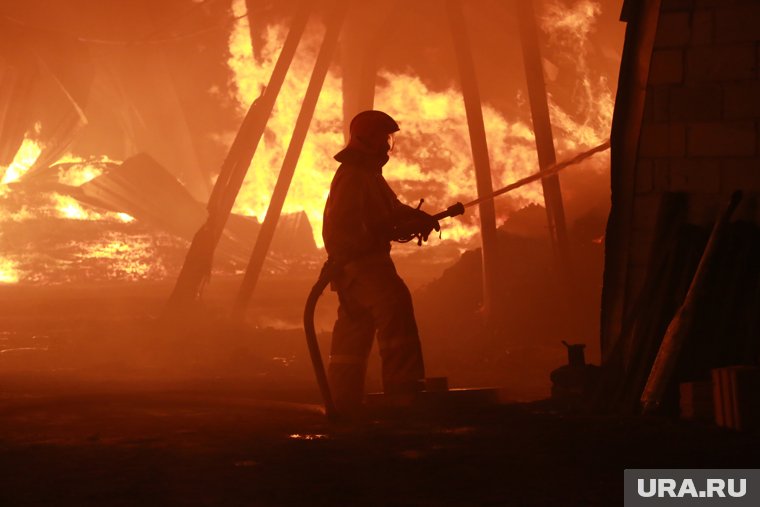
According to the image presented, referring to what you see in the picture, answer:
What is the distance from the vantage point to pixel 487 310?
1290 centimetres

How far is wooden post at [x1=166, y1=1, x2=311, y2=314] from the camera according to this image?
44.1 feet

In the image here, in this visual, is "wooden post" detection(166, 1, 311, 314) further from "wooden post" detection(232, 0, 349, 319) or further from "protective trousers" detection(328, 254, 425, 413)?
"protective trousers" detection(328, 254, 425, 413)

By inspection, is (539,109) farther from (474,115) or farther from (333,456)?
(333,456)

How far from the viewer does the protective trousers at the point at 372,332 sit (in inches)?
248

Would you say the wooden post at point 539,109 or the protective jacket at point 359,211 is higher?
the wooden post at point 539,109

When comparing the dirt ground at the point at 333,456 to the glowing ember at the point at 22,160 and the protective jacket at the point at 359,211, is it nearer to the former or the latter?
the protective jacket at the point at 359,211

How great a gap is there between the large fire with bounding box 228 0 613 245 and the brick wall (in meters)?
9.82

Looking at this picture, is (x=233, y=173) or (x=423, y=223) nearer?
(x=423, y=223)

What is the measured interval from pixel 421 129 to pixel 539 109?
→ 21.1 ft

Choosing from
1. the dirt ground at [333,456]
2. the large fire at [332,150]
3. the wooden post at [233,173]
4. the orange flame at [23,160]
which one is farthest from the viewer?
the orange flame at [23,160]

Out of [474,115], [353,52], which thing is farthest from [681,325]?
[353,52]

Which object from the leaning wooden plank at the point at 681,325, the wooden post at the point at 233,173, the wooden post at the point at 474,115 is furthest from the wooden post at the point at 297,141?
the leaning wooden plank at the point at 681,325

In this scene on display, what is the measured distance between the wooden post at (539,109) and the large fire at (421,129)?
434 cm

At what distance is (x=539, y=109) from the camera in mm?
11719
